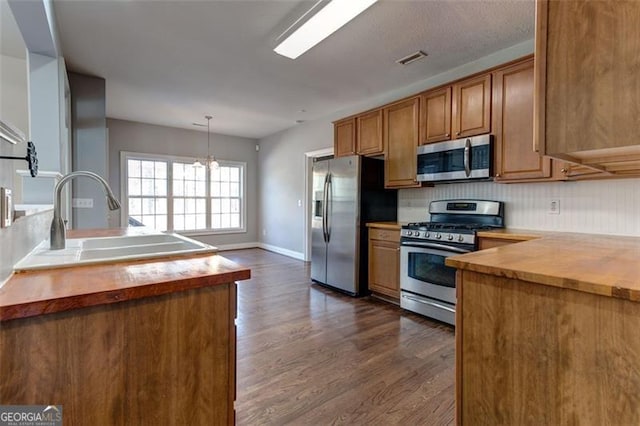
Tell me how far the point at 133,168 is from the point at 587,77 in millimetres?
6526

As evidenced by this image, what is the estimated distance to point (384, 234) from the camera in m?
3.55

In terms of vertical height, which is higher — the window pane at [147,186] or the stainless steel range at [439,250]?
the window pane at [147,186]

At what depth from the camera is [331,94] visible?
422 cm

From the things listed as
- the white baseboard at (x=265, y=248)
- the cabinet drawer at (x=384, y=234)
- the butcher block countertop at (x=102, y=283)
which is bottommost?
the white baseboard at (x=265, y=248)

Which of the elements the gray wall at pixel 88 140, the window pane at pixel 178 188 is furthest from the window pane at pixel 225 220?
the gray wall at pixel 88 140

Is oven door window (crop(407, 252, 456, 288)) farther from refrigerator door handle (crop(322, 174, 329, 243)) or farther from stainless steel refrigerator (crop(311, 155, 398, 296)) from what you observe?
refrigerator door handle (crop(322, 174, 329, 243))

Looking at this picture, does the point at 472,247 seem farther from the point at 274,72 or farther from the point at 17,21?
the point at 17,21

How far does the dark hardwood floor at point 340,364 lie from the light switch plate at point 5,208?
1365 millimetres

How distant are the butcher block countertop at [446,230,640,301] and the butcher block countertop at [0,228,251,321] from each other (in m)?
0.96

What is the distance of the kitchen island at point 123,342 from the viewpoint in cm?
78

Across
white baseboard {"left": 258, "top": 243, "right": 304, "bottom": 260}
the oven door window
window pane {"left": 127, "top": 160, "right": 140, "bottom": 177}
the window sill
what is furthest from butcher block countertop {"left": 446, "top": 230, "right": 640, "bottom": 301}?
window pane {"left": 127, "top": 160, "right": 140, "bottom": 177}

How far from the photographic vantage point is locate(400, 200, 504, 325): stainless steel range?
2.80 m

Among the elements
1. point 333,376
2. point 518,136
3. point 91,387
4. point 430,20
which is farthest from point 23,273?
point 518,136

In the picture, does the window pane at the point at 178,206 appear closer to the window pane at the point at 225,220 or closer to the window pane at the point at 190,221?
the window pane at the point at 190,221
